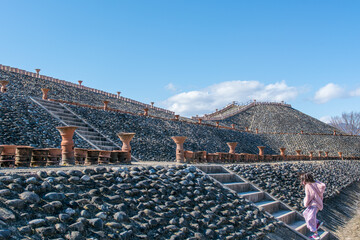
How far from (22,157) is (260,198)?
6449 millimetres

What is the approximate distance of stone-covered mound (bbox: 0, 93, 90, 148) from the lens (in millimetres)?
10172

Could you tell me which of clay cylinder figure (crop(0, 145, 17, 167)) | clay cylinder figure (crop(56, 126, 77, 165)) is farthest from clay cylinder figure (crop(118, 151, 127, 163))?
clay cylinder figure (crop(0, 145, 17, 167))

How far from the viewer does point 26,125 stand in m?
11.1

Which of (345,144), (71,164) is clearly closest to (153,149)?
(71,164)

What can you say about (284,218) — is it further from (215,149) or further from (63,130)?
(215,149)

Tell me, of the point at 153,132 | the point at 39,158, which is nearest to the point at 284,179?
the point at 153,132

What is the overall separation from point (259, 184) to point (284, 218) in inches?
59.1

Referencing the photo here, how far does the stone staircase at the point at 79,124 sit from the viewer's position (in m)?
12.5

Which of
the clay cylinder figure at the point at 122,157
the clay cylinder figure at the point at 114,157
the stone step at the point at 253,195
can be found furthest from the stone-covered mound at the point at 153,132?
the stone step at the point at 253,195

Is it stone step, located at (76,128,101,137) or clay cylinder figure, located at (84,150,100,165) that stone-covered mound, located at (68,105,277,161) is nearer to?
stone step, located at (76,128,101,137)

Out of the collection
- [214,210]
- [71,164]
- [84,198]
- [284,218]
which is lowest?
[284,218]

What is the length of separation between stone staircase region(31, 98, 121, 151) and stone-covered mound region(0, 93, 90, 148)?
43 cm

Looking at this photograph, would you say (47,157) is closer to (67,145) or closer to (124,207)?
(67,145)

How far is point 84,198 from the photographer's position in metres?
4.65
